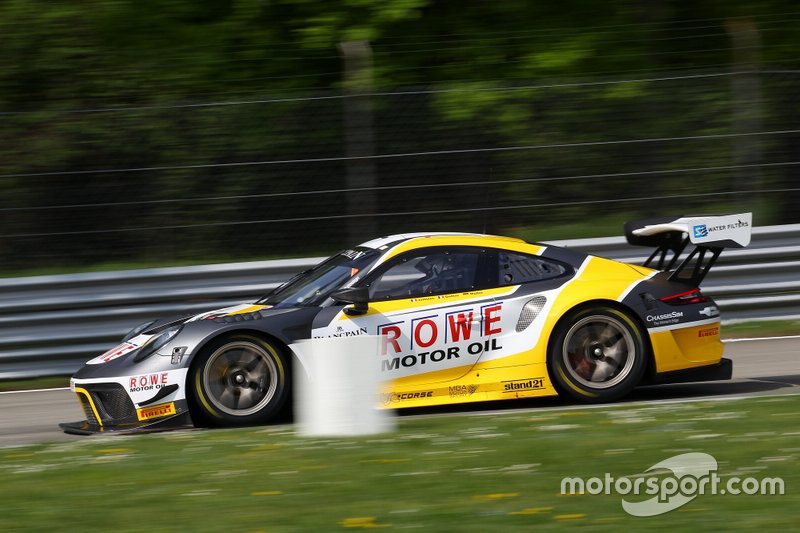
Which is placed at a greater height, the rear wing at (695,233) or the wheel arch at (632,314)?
the rear wing at (695,233)

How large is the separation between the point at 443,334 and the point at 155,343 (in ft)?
6.51

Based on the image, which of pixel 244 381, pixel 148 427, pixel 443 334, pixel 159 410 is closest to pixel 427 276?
pixel 443 334

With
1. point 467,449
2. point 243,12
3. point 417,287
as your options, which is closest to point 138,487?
point 467,449

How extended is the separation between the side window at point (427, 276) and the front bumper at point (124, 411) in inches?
61.8

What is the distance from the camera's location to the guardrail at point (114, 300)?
11.2m

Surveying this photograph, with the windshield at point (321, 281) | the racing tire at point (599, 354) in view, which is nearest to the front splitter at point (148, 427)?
the windshield at point (321, 281)

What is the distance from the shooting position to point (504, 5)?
15.5 meters

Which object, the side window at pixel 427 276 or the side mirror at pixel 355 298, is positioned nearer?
the side mirror at pixel 355 298

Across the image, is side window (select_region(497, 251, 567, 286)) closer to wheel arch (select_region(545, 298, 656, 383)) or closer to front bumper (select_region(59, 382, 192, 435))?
wheel arch (select_region(545, 298, 656, 383))

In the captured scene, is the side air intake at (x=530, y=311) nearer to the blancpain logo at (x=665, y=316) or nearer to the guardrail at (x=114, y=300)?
the blancpain logo at (x=665, y=316)

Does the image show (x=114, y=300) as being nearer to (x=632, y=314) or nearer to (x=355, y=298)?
(x=355, y=298)

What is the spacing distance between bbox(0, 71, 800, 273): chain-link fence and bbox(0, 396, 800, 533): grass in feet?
14.8

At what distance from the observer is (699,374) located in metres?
8.55

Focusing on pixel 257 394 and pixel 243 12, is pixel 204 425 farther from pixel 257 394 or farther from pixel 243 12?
pixel 243 12
